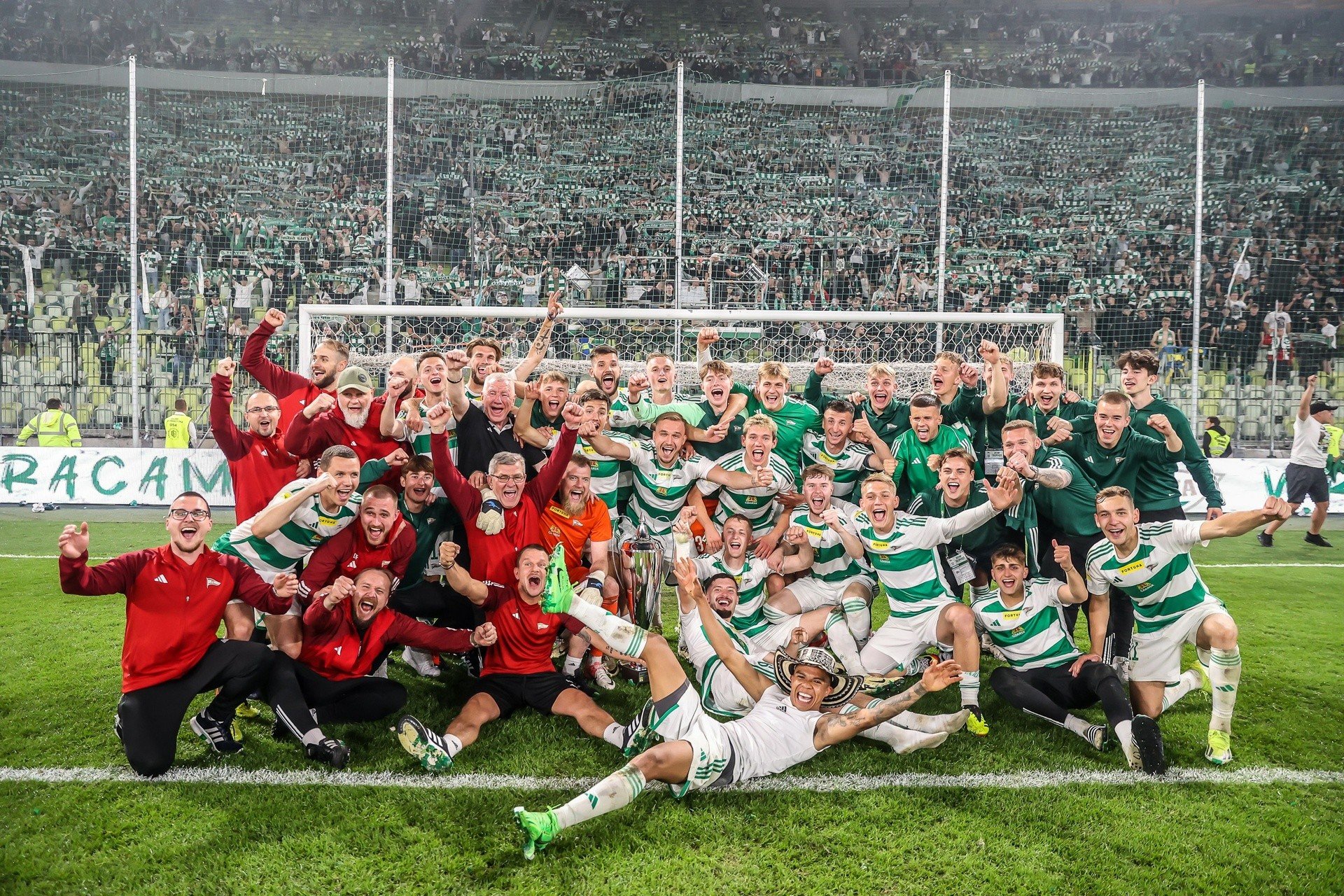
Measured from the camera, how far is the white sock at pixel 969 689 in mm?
5066

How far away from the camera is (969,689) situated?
5086 mm

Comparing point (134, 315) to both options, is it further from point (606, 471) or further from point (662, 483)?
point (662, 483)

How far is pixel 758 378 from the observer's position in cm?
653

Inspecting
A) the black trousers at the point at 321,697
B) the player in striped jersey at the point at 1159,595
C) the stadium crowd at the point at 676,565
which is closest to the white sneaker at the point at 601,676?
the stadium crowd at the point at 676,565

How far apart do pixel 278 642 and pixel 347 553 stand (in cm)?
55

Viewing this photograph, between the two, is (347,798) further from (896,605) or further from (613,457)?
(896,605)

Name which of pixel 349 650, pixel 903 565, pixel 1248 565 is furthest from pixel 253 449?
pixel 1248 565

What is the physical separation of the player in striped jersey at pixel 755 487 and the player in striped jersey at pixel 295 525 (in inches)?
85.2

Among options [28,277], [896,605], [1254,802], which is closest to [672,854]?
[896,605]

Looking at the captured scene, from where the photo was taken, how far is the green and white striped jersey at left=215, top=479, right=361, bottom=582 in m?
5.01

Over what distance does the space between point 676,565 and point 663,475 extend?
1.53 meters

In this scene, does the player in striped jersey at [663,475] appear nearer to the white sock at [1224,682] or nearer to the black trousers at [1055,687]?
the black trousers at [1055,687]

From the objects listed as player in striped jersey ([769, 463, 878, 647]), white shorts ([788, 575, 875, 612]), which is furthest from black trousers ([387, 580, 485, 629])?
white shorts ([788, 575, 875, 612])


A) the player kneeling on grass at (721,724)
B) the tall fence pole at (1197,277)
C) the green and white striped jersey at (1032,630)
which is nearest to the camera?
the player kneeling on grass at (721,724)
